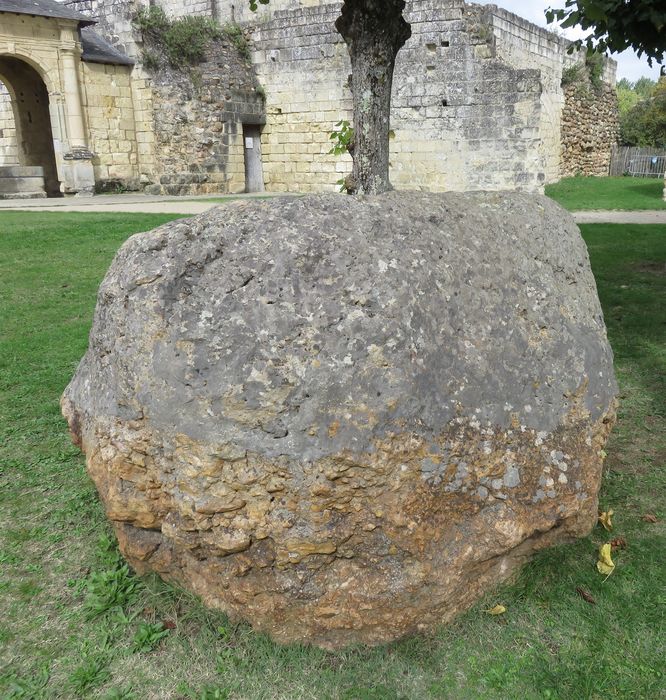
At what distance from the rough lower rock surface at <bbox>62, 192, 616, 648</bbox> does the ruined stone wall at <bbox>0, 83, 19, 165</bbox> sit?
21.4 m

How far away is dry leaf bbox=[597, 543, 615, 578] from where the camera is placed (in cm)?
261

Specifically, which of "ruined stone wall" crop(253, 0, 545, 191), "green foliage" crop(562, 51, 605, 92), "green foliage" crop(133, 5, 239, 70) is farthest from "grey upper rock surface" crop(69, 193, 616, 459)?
"green foliage" crop(562, 51, 605, 92)

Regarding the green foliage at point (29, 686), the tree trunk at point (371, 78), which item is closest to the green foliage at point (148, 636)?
the green foliage at point (29, 686)

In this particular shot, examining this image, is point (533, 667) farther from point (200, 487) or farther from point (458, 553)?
point (200, 487)

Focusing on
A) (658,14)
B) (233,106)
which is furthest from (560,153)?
(658,14)

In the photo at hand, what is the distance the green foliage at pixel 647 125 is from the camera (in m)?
28.8

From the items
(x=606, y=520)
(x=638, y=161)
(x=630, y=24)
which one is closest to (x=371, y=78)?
(x=630, y=24)

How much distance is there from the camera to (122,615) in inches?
95.5

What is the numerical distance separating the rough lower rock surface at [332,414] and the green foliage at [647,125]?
30.5m

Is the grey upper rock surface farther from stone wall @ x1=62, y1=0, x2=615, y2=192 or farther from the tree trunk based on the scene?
stone wall @ x1=62, y1=0, x2=615, y2=192

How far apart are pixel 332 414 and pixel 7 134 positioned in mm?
22561

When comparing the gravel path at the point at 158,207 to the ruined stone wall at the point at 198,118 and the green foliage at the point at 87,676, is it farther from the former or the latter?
the green foliage at the point at 87,676

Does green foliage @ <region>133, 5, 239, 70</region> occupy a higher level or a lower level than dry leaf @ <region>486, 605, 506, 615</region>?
higher

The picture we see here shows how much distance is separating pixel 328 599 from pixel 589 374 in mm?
1225
